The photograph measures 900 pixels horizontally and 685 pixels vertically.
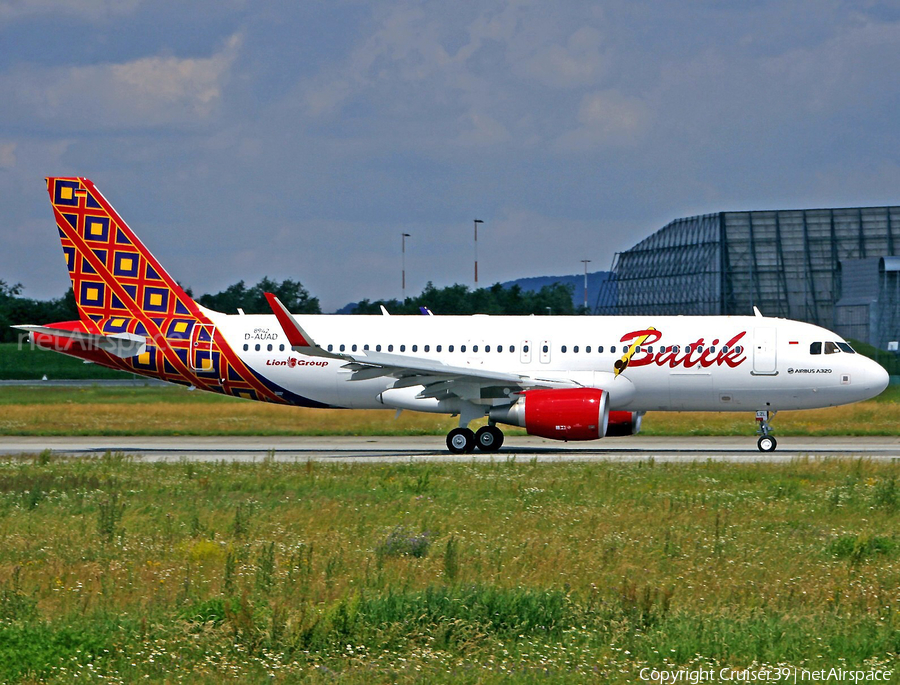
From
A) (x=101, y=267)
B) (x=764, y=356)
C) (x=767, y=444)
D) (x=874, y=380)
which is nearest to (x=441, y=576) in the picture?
(x=767, y=444)

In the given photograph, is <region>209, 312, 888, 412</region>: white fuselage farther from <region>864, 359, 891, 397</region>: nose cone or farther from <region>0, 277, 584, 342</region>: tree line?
<region>0, 277, 584, 342</region>: tree line

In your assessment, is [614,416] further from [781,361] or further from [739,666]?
[739,666]

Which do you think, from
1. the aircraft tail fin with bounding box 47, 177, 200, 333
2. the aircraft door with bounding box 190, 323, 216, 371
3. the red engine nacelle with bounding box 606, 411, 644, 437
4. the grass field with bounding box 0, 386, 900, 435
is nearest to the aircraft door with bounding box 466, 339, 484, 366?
the red engine nacelle with bounding box 606, 411, 644, 437

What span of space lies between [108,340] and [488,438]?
410 inches

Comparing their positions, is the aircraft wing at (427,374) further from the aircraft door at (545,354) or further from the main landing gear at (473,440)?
the main landing gear at (473,440)

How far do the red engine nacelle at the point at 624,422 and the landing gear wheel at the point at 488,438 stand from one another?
10.7 feet

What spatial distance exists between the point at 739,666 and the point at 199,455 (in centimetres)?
2087

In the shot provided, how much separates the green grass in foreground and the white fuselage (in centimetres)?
733

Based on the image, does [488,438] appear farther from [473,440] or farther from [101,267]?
[101,267]

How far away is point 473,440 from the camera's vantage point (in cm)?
2811

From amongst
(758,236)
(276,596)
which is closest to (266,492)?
(276,596)

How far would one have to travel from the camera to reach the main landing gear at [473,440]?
28.0 m

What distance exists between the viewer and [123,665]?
8430mm

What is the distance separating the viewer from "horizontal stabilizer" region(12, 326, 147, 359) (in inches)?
1127
